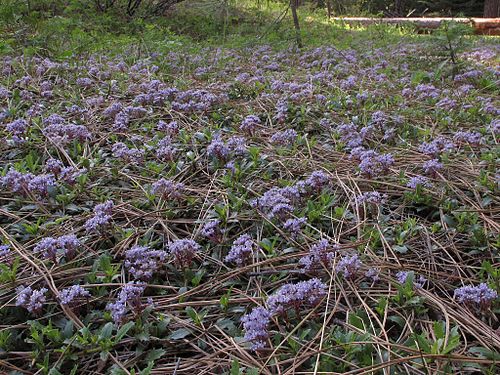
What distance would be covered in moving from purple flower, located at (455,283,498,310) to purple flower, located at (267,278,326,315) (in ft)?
1.76

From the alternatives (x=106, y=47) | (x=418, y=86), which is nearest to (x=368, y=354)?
(x=418, y=86)

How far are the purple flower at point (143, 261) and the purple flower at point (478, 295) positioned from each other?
1.25 metres

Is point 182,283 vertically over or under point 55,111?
under

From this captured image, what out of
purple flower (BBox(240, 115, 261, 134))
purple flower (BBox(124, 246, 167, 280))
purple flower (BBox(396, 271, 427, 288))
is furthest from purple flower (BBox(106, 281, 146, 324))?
purple flower (BBox(240, 115, 261, 134))

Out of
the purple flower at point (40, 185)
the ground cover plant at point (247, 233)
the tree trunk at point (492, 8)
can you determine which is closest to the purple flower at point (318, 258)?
the ground cover plant at point (247, 233)

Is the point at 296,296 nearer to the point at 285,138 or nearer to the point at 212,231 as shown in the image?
the point at 212,231

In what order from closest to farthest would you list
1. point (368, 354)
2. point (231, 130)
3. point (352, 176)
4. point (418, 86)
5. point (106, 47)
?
point (368, 354) → point (352, 176) → point (231, 130) → point (418, 86) → point (106, 47)

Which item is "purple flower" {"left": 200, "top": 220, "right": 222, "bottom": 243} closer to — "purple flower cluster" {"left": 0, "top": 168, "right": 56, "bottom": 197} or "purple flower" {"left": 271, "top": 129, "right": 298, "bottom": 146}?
"purple flower cluster" {"left": 0, "top": 168, "right": 56, "bottom": 197}

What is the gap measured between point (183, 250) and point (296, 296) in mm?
585

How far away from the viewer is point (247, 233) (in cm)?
244

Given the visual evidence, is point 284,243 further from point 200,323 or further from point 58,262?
point 58,262

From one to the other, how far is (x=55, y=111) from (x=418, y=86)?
341cm

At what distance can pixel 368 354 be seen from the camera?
1.67 metres

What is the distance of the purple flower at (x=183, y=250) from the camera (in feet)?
6.99
